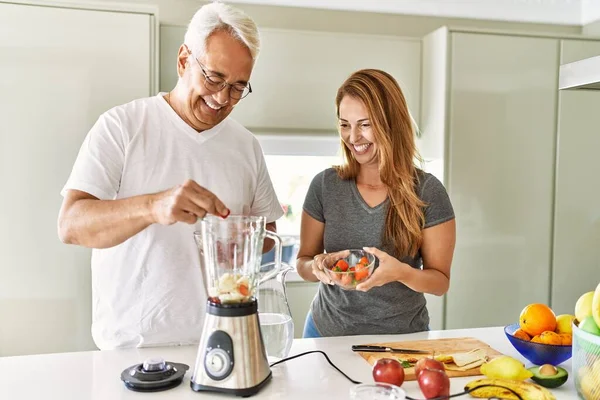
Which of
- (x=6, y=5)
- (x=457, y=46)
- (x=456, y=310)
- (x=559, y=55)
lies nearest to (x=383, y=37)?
(x=457, y=46)

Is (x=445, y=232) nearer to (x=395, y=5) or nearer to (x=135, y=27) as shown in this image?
(x=135, y=27)

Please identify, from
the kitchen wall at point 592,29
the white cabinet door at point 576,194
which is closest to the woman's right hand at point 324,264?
the white cabinet door at point 576,194

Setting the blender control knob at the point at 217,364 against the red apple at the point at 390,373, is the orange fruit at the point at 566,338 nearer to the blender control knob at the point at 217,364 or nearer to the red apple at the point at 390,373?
the red apple at the point at 390,373

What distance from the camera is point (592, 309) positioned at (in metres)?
1.12

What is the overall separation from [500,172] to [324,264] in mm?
1482

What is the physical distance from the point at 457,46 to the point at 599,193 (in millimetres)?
1026

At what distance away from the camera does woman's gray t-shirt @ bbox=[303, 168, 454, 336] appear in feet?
5.48

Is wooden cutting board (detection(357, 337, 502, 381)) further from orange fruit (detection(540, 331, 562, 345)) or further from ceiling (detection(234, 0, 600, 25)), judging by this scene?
ceiling (detection(234, 0, 600, 25))

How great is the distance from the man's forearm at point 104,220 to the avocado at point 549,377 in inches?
34.8

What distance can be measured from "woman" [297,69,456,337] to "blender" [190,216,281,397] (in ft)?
1.60

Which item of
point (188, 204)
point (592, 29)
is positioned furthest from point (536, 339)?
point (592, 29)

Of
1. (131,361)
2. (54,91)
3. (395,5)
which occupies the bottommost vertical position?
(131,361)

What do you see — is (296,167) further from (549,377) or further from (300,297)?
(549,377)

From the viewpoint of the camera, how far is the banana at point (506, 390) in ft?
3.59
